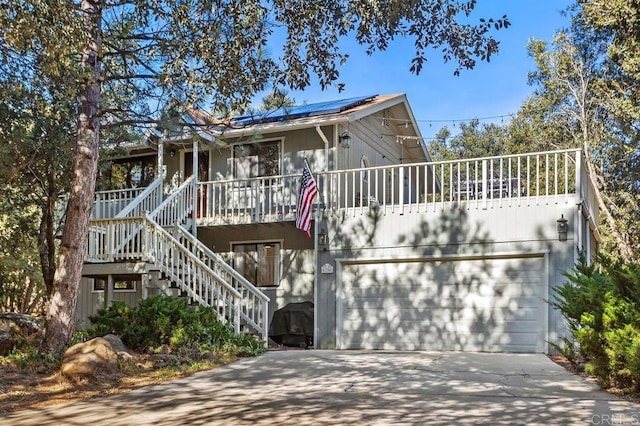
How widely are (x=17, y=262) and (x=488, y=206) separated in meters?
15.7

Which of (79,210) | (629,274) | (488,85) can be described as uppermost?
(488,85)

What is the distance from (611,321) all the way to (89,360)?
633 cm

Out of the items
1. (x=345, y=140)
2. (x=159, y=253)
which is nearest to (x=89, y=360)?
(x=159, y=253)

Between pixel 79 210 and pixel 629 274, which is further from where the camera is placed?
pixel 79 210

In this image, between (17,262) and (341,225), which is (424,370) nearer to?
(341,225)

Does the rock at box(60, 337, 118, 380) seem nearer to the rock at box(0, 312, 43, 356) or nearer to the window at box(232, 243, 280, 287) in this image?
the rock at box(0, 312, 43, 356)

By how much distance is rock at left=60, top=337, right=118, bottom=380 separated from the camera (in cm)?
786

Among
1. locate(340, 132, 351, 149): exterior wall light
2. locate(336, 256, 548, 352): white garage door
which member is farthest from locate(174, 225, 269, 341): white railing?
locate(340, 132, 351, 149): exterior wall light

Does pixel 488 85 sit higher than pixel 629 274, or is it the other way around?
pixel 488 85

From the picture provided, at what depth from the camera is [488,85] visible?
101 ft

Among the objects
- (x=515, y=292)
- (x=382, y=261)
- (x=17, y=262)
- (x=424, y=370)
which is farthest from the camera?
(x=17, y=262)

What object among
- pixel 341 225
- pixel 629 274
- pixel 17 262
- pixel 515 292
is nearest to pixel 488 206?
pixel 515 292

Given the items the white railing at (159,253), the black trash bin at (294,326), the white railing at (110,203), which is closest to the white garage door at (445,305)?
the black trash bin at (294,326)

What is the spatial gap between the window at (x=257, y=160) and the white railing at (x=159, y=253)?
3.20m
